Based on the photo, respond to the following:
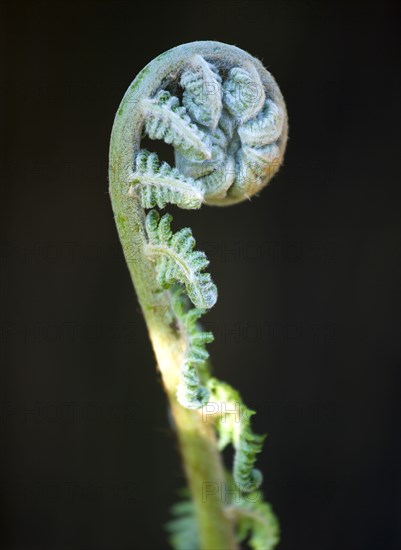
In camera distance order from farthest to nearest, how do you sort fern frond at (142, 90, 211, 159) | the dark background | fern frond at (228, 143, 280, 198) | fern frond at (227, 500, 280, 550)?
1. the dark background
2. fern frond at (227, 500, 280, 550)
3. fern frond at (228, 143, 280, 198)
4. fern frond at (142, 90, 211, 159)

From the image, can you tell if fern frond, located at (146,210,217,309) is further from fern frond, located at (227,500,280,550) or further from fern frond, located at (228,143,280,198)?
fern frond, located at (227,500,280,550)

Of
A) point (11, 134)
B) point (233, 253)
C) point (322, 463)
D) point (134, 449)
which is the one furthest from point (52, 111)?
point (322, 463)

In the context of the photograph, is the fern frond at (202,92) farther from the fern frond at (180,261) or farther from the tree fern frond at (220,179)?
the fern frond at (180,261)

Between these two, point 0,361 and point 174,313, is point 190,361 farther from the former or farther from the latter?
point 0,361

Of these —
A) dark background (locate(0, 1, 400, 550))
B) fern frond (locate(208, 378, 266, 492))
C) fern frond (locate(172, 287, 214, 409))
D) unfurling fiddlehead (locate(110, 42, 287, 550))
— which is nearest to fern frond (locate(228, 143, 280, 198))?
unfurling fiddlehead (locate(110, 42, 287, 550))

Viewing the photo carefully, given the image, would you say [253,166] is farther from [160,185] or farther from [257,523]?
[257,523]

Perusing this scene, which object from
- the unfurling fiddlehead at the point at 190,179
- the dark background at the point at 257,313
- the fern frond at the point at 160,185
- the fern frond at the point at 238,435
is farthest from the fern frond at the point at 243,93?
the dark background at the point at 257,313
